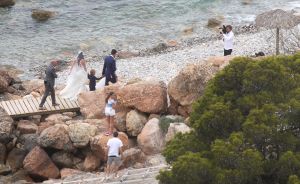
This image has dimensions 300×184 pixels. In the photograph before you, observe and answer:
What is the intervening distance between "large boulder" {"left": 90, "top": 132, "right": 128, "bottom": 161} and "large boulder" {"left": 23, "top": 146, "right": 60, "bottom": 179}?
1.42 metres

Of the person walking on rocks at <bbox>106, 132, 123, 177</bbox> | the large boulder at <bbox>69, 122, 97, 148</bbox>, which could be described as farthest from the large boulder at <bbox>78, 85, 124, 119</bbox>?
the person walking on rocks at <bbox>106, 132, 123, 177</bbox>

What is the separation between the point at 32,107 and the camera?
21781 millimetres

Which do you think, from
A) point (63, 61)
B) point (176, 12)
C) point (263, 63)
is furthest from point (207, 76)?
point (176, 12)

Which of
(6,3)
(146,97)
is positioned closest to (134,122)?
(146,97)

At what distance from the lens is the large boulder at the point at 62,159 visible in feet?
64.1

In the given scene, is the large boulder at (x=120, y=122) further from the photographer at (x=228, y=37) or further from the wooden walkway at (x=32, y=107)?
the photographer at (x=228, y=37)

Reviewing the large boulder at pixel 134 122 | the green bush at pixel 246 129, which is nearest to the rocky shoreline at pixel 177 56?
the large boulder at pixel 134 122

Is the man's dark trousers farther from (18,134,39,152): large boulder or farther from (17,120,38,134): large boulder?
(18,134,39,152): large boulder

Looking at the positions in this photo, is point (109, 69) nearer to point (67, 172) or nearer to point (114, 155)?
point (67, 172)

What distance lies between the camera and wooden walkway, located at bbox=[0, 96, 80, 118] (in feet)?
69.9

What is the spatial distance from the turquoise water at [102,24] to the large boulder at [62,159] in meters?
12.9

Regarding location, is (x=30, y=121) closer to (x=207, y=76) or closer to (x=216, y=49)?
(x=207, y=76)

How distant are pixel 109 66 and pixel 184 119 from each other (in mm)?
4063

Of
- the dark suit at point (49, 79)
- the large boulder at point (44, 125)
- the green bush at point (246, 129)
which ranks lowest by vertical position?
the large boulder at point (44, 125)
